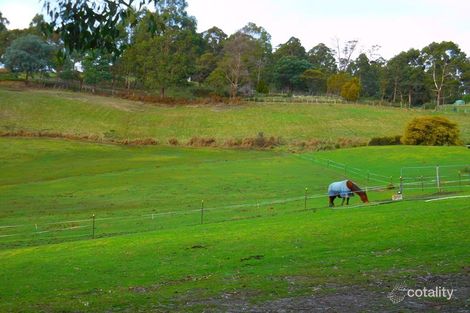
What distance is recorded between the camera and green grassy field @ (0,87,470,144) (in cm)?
9044

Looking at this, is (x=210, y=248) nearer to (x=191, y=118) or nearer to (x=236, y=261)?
(x=236, y=261)

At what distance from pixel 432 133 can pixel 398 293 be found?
63.1 m

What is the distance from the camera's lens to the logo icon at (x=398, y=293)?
11.1 metres

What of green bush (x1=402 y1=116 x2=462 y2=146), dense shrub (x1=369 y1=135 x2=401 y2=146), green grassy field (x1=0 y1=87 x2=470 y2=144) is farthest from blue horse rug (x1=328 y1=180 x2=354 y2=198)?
green grassy field (x1=0 y1=87 x2=470 y2=144)

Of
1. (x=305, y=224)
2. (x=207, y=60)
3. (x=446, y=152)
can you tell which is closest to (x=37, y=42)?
(x=207, y=60)

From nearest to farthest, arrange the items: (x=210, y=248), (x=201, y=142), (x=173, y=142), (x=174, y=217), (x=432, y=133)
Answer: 1. (x=210, y=248)
2. (x=174, y=217)
3. (x=432, y=133)
4. (x=201, y=142)
5. (x=173, y=142)

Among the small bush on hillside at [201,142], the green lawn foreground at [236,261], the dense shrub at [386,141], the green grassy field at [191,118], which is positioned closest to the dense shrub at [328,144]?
the dense shrub at [386,141]

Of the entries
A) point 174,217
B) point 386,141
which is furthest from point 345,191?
point 386,141

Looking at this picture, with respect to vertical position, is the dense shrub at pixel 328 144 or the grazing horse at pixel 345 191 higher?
the grazing horse at pixel 345 191

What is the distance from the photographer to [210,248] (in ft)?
61.8

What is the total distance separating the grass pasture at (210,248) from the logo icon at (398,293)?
6.4 inches

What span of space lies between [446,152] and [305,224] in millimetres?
42497

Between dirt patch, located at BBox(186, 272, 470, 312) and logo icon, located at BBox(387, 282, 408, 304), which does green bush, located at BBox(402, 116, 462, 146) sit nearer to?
dirt patch, located at BBox(186, 272, 470, 312)

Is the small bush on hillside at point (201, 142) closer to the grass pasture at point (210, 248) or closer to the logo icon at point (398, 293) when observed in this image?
the grass pasture at point (210, 248)
